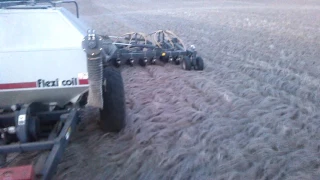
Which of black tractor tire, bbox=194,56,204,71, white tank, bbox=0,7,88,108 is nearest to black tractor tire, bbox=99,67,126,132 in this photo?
white tank, bbox=0,7,88,108

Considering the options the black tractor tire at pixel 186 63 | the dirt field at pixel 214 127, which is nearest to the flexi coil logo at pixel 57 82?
the dirt field at pixel 214 127

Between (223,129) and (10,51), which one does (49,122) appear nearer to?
(10,51)

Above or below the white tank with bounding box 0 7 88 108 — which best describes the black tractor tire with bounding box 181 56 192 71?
below

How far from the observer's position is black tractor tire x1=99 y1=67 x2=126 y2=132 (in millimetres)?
4789

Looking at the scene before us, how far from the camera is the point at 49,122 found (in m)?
4.63

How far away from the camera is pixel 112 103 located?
4.78m

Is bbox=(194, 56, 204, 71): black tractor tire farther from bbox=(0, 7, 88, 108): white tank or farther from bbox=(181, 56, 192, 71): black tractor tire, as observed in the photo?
bbox=(0, 7, 88, 108): white tank

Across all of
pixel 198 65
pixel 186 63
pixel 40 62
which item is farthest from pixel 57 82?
pixel 198 65

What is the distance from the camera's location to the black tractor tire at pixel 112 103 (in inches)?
189

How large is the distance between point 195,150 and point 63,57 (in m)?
1.76

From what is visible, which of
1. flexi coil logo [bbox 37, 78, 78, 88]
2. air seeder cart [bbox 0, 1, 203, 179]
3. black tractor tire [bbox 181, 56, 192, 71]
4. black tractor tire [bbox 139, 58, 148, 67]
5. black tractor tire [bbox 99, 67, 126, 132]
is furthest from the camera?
black tractor tire [bbox 139, 58, 148, 67]

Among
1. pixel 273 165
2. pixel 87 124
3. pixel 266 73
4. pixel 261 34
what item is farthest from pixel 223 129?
pixel 261 34

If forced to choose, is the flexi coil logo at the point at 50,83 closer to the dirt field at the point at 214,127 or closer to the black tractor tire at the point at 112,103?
the black tractor tire at the point at 112,103

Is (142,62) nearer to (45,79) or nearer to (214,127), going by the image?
(214,127)
